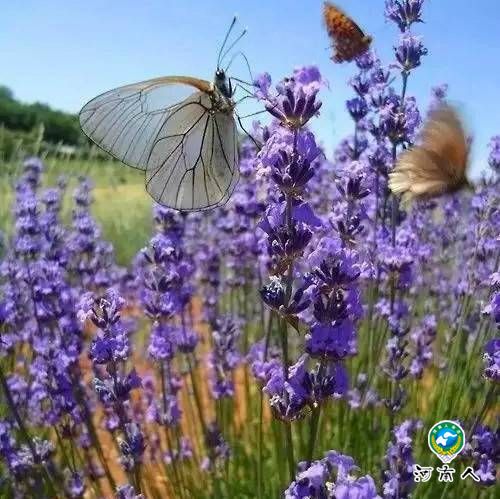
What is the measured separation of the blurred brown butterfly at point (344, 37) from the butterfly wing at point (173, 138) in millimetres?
848

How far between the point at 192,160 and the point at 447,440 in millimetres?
1794

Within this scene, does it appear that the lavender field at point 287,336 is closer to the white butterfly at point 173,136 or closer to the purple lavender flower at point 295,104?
the purple lavender flower at point 295,104

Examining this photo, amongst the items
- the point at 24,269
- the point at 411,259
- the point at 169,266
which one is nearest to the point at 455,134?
the point at 411,259

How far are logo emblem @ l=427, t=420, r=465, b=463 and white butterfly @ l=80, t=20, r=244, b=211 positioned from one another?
1.39 meters

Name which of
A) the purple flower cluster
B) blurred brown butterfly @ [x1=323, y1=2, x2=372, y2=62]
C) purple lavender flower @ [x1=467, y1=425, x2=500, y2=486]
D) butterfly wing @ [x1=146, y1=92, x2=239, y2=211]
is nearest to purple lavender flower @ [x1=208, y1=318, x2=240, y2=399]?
butterfly wing @ [x1=146, y1=92, x2=239, y2=211]

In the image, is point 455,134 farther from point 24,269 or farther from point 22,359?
point 22,359

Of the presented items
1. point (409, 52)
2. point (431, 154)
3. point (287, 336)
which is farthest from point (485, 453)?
point (409, 52)

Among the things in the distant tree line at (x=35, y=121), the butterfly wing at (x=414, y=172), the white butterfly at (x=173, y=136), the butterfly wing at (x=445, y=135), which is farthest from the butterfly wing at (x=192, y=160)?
the distant tree line at (x=35, y=121)

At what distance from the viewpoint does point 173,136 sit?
3443 mm

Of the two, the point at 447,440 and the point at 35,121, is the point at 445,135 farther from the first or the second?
the point at 35,121

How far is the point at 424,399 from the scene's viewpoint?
16.0 feet

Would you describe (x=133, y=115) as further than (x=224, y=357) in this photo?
No

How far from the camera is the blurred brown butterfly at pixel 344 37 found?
359cm

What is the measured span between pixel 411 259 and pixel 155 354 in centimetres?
127
